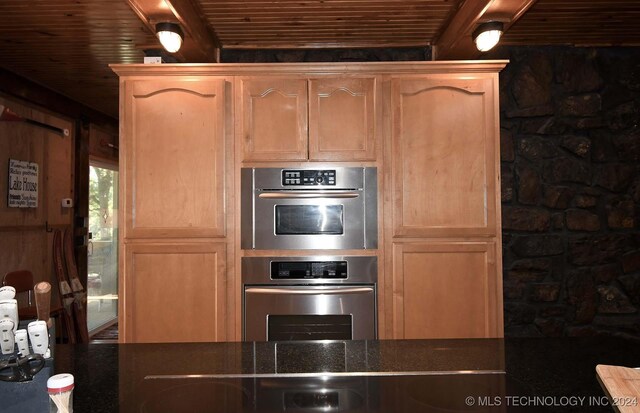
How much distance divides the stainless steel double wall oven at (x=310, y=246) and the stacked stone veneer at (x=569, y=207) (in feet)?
3.42

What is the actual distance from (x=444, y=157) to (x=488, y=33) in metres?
0.66

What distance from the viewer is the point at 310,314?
7.83 feet

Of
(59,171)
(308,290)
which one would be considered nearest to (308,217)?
(308,290)

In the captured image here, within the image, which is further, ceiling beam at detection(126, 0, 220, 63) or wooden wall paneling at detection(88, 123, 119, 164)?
wooden wall paneling at detection(88, 123, 119, 164)

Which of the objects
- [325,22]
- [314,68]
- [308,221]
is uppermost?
[325,22]

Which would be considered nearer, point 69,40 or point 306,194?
point 306,194

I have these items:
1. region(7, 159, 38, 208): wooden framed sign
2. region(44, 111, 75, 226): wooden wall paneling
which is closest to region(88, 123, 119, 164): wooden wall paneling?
region(44, 111, 75, 226): wooden wall paneling

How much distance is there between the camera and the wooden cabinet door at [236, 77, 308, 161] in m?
2.43

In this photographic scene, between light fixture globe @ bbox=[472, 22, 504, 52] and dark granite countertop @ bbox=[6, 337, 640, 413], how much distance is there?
1.49 m

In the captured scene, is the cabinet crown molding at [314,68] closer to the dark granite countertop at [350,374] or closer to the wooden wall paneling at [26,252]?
the dark granite countertop at [350,374]

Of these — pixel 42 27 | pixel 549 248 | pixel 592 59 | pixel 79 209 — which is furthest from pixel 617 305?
pixel 79 209

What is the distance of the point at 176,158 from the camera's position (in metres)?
2.43

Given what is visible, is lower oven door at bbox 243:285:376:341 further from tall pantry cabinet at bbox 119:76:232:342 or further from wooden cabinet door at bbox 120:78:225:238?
wooden cabinet door at bbox 120:78:225:238

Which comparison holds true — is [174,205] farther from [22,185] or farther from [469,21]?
[22,185]
